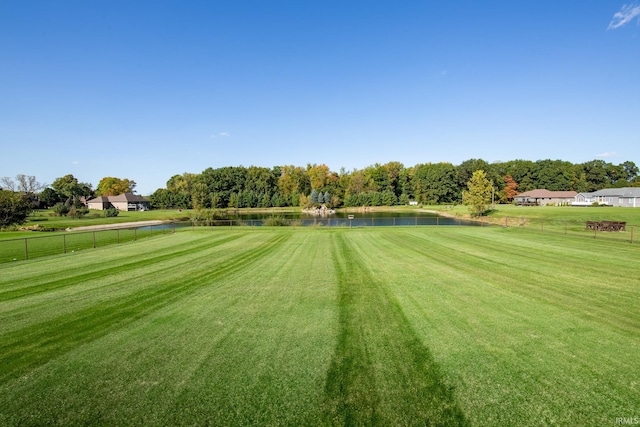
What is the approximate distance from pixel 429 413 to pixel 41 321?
744 cm

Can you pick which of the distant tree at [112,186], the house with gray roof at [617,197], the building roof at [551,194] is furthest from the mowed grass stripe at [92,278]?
the distant tree at [112,186]

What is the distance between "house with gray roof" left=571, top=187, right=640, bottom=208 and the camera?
58597 millimetres

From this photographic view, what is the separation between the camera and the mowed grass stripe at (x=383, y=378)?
340 centimetres

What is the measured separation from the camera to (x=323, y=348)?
4992mm

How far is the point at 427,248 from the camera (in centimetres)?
1576

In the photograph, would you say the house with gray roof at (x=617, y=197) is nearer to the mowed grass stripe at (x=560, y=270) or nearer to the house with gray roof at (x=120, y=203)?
the mowed grass stripe at (x=560, y=270)

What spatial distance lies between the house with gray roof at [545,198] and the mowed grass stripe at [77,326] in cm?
9170

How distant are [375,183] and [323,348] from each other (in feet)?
324

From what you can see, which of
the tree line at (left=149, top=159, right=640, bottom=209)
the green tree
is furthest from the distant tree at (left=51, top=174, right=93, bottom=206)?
the green tree

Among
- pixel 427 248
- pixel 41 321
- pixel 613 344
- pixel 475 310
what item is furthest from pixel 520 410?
pixel 427 248

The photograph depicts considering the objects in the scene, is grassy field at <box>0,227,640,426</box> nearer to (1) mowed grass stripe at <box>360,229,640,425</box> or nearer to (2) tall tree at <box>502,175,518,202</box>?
(1) mowed grass stripe at <box>360,229,640,425</box>

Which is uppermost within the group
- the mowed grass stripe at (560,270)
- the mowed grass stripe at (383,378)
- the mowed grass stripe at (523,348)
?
the mowed grass stripe at (383,378)

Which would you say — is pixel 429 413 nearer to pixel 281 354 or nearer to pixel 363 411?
pixel 363 411

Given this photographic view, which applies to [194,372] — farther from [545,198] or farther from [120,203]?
[120,203]
